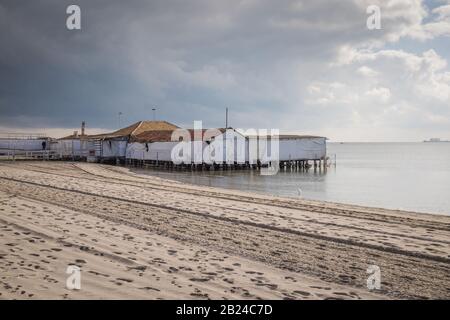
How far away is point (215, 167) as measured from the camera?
42.6 meters

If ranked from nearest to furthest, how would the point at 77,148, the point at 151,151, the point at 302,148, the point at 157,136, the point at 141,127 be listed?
1. the point at 151,151
2. the point at 157,136
3. the point at 302,148
4. the point at 77,148
5. the point at 141,127

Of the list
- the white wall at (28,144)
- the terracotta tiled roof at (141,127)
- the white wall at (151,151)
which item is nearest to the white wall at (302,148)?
the white wall at (151,151)

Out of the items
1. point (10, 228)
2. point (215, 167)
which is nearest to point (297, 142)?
point (215, 167)

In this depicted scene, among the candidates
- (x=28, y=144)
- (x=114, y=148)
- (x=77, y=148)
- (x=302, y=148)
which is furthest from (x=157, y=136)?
(x=28, y=144)

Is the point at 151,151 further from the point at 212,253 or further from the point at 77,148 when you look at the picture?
the point at 212,253

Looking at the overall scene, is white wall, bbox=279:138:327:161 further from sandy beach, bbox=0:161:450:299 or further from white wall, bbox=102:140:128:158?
sandy beach, bbox=0:161:450:299

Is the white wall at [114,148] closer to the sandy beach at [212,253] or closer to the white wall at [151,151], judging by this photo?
the white wall at [151,151]

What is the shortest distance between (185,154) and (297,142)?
15693 mm

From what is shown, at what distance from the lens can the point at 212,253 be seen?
6.80 metres

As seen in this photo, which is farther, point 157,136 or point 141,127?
point 141,127

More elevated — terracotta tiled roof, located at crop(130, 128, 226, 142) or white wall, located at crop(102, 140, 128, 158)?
terracotta tiled roof, located at crop(130, 128, 226, 142)

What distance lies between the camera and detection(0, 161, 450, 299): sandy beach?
5070 mm

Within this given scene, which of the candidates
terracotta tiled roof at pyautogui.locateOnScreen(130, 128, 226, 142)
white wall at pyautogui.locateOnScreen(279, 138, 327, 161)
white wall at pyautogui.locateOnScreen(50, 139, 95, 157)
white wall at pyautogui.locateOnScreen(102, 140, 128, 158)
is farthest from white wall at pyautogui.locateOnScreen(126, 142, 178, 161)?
white wall at pyautogui.locateOnScreen(279, 138, 327, 161)
